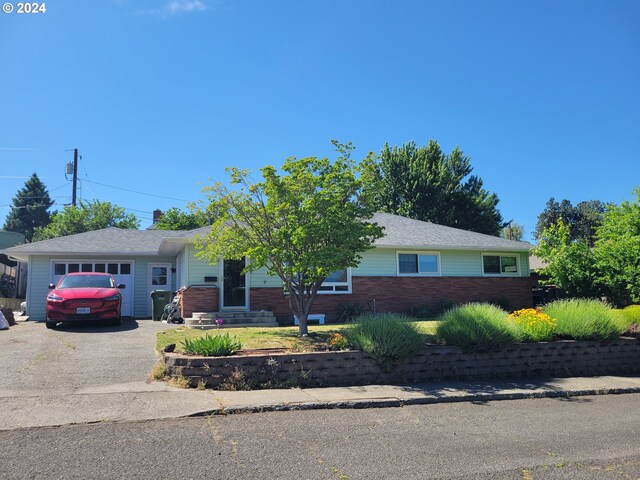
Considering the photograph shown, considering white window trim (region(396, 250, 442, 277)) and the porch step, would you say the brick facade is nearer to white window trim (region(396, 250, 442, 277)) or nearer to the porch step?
white window trim (region(396, 250, 442, 277))

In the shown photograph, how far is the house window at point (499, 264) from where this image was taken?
20.4 meters

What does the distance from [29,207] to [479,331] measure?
7348 centimetres

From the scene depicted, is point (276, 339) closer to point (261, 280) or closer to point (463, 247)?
point (261, 280)

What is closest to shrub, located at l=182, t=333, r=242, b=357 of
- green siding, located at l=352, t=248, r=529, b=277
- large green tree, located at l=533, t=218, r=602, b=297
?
green siding, located at l=352, t=248, r=529, b=277

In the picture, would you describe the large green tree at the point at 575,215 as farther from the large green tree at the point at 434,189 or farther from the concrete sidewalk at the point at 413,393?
the concrete sidewalk at the point at 413,393

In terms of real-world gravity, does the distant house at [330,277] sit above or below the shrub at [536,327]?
above

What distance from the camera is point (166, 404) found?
6.57 metres

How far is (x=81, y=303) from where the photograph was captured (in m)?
14.1

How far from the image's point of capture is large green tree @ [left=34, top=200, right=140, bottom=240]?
4153 cm

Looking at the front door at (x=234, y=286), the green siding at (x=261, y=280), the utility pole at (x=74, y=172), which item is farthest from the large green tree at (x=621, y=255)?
the utility pole at (x=74, y=172)

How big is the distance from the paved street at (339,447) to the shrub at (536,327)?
287 cm

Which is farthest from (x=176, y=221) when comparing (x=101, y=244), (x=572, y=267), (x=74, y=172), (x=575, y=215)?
(x=575, y=215)

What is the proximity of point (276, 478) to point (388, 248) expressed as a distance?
14621 millimetres

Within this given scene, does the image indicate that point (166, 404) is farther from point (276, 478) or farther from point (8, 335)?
point (8, 335)
